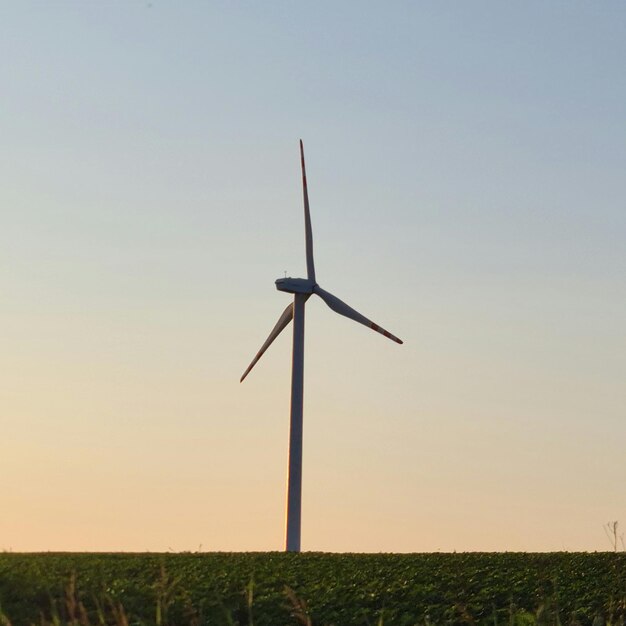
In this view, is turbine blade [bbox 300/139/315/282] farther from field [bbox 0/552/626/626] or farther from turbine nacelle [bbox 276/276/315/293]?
field [bbox 0/552/626/626]

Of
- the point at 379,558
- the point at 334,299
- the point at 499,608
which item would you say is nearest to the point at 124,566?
the point at 379,558

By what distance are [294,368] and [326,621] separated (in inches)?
915

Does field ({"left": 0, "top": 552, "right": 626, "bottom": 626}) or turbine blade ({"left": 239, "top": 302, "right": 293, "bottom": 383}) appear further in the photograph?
turbine blade ({"left": 239, "top": 302, "right": 293, "bottom": 383})

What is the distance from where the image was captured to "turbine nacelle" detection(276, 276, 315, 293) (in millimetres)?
50125

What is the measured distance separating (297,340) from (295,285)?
3341mm

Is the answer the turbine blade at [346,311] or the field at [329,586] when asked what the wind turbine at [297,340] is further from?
the field at [329,586]

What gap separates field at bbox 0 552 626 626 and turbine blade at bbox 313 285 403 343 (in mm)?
18275

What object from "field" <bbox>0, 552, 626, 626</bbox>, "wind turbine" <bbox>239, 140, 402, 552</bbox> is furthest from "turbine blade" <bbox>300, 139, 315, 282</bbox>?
"field" <bbox>0, 552, 626, 626</bbox>

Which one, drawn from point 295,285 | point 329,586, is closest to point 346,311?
point 295,285

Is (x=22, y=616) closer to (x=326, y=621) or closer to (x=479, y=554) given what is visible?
(x=326, y=621)

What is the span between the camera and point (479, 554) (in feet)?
104

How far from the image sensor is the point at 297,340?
47844mm

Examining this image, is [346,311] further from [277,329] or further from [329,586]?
[329,586]

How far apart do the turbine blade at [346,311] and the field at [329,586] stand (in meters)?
18.3
